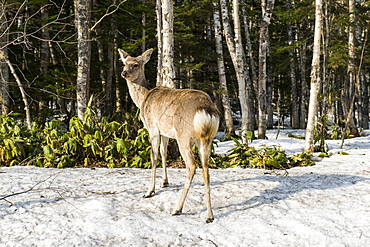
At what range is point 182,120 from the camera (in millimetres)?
4137

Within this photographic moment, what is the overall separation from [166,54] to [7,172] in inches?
170

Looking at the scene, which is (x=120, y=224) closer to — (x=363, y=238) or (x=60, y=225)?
(x=60, y=225)

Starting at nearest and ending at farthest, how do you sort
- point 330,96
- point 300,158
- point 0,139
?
point 0,139, point 300,158, point 330,96

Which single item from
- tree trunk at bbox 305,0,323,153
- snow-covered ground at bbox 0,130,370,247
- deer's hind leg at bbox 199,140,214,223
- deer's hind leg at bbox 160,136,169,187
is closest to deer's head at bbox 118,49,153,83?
deer's hind leg at bbox 160,136,169,187

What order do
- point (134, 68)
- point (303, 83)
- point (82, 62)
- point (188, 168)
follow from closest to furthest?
point (188, 168) → point (134, 68) → point (82, 62) → point (303, 83)

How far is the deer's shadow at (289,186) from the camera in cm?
439

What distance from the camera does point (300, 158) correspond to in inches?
329

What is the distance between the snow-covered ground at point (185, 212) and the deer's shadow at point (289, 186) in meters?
0.02

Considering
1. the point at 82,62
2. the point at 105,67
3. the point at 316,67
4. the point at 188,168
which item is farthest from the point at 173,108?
the point at 105,67

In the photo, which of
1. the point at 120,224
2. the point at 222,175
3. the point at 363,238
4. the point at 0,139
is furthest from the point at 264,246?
the point at 0,139

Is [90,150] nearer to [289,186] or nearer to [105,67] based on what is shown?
[289,186]

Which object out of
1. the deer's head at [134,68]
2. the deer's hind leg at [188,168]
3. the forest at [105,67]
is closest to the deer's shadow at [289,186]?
the deer's hind leg at [188,168]

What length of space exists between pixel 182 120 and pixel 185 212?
4.09ft

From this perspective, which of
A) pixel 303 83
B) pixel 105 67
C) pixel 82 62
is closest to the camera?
pixel 82 62
